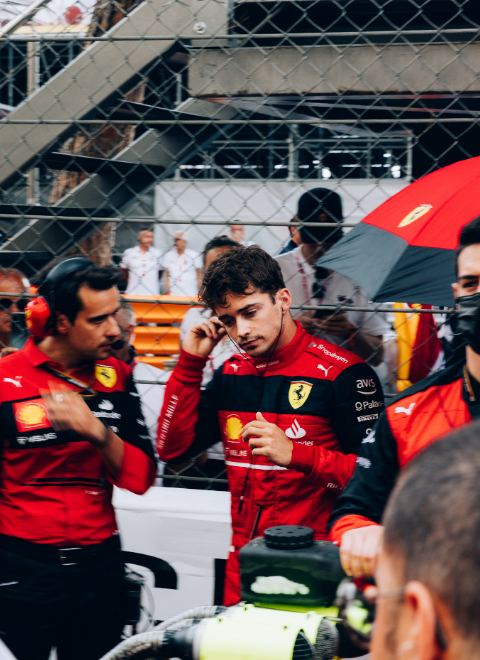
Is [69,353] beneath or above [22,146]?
beneath

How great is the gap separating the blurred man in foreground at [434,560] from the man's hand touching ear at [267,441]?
1.16m

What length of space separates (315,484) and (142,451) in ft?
1.98

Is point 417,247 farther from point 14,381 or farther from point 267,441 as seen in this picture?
point 14,381

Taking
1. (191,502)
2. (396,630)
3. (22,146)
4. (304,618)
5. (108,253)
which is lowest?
(191,502)

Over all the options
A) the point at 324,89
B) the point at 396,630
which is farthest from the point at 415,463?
the point at 324,89

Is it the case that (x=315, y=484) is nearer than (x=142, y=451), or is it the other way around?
(x=315, y=484)

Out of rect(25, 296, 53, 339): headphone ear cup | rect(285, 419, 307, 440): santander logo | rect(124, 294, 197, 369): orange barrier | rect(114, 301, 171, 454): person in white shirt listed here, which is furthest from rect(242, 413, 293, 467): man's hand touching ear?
rect(124, 294, 197, 369): orange barrier

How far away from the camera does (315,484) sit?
2168mm

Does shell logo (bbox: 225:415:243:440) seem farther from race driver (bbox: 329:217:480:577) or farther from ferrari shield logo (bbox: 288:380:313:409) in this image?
race driver (bbox: 329:217:480:577)

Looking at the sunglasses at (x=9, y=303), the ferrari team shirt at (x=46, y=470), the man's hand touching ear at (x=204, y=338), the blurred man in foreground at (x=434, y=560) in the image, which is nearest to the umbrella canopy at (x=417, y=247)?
the man's hand touching ear at (x=204, y=338)

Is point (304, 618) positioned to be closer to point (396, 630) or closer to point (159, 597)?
point (396, 630)

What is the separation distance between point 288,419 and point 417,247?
2.33 feet

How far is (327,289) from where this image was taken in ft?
10.5

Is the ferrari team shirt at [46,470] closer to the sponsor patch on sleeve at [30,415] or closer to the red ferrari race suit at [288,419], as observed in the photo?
the sponsor patch on sleeve at [30,415]
